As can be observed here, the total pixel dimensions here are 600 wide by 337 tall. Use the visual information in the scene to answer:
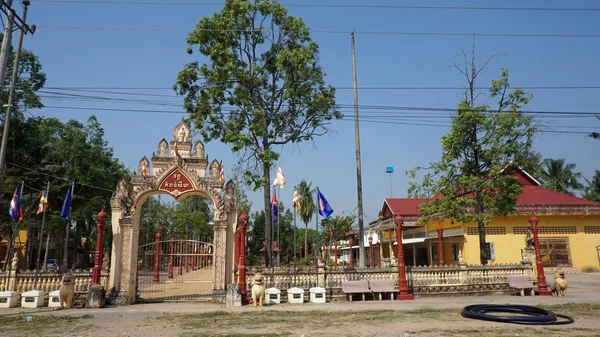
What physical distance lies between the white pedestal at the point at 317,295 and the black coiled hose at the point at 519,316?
5.05m

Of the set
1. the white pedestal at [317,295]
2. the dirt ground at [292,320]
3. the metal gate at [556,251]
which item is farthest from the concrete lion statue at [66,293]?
the metal gate at [556,251]

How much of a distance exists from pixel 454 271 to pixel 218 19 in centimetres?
1383

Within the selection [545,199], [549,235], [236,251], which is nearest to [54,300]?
[236,251]

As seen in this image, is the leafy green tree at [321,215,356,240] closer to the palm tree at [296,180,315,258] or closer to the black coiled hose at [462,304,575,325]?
the palm tree at [296,180,315,258]

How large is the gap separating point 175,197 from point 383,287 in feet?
27.1

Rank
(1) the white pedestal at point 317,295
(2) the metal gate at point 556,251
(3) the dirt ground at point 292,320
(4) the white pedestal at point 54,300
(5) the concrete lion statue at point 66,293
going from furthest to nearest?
(2) the metal gate at point 556,251 < (1) the white pedestal at point 317,295 < (4) the white pedestal at point 54,300 < (5) the concrete lion statue at point 66,293 < (3) the dirt ground at point 292,320

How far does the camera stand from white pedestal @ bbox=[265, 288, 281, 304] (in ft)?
44.8

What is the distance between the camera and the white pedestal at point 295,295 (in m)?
13.9

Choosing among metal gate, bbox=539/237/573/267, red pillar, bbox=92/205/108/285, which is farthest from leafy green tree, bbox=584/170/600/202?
red pillar, bbox=92/205/108/285

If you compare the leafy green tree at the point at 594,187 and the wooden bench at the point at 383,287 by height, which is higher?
the leafy green tree at the point at 594,187

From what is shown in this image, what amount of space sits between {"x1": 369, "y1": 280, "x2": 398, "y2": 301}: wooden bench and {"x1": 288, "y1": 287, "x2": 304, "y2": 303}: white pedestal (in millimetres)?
2640

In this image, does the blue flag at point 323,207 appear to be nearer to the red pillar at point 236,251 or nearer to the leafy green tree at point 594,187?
the red pillar at point 236,251

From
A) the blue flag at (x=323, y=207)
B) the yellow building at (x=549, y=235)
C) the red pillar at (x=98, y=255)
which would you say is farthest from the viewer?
the yellow building at (x=549, y=235)

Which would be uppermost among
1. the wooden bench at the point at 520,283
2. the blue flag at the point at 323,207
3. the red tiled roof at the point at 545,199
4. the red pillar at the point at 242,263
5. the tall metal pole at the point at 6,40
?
the tall metal pole at the point at 6,40
